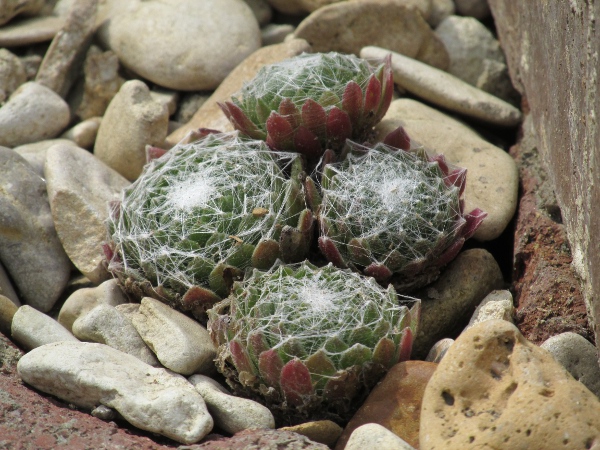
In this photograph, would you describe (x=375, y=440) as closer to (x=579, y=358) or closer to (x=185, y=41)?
(x=579, y=358)

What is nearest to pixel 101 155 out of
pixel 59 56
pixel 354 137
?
pixel 59 56

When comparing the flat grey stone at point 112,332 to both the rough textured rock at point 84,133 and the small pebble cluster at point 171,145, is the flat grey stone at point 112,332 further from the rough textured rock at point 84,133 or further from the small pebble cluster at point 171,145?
the rough textured rock at point 84,133

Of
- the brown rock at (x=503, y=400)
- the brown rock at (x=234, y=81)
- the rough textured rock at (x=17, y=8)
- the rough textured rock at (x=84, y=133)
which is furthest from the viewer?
the rough textured rock at (x=17, y=8)

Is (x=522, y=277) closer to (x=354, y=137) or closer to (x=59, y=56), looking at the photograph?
(x=354, y=137)

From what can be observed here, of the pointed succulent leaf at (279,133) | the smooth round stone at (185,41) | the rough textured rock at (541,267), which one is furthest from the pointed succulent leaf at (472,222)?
the smooth round stone at (185,41)

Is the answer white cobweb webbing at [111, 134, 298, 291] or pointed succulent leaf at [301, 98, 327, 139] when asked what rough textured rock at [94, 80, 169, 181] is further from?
pointed succulent leaf at [301, 98, 327, 139]

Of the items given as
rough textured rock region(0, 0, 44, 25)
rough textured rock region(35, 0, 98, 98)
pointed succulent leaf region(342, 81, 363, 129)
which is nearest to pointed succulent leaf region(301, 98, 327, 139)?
pointed succulent leaf region(342, 81, 363, 129)

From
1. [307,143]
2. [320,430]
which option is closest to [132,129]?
[307,143]
